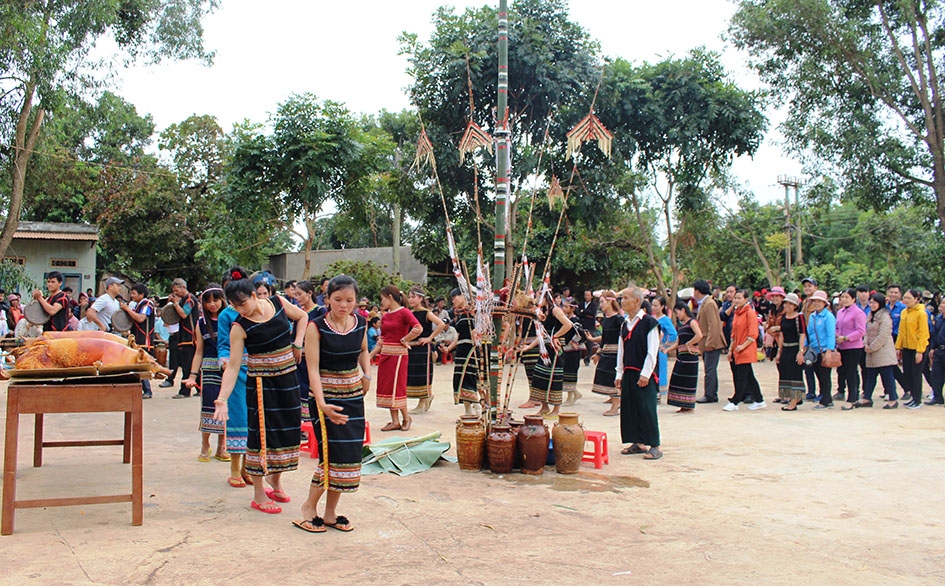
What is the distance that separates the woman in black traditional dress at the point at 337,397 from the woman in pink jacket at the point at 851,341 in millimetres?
8881

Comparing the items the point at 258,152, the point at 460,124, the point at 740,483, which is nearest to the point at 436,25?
the point at 460,124

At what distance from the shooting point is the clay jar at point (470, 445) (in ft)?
22.1

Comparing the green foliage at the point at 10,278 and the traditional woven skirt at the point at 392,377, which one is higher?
the green foliage at the point at 10,278

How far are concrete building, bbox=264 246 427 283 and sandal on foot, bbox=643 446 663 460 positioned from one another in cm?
1747

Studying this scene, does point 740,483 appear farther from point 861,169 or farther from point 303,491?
point 861,169

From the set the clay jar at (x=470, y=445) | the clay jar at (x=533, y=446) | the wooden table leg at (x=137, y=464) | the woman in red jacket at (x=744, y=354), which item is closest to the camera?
the wooden table leg at (x=137, y=464)

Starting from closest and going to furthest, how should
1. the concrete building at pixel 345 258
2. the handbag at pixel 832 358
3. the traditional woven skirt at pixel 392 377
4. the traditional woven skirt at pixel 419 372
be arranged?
the traditional woven skirt at pixel 392 377
the traditional woven skirt at pixel 419 372
the handbag at pixel 832 358
the concrete building at pixel 345 258

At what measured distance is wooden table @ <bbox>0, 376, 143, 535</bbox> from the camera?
4.50 metres

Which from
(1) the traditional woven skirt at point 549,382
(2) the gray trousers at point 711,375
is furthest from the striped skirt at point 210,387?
(2) the gray trousers at point 711,375

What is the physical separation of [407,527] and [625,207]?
50.5 feet

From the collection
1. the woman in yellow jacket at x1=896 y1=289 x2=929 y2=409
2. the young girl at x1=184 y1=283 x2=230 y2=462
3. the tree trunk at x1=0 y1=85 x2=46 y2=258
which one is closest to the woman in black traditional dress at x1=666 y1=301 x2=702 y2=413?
the woman in yellow jacket at x1=896 y1=289 x2=929 y2=409

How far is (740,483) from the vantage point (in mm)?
6496

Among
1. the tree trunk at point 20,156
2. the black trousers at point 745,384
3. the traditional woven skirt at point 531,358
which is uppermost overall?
the tree trunk at point 20,156

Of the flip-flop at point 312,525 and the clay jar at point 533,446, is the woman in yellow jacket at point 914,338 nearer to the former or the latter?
the clay jar at point 533,446
